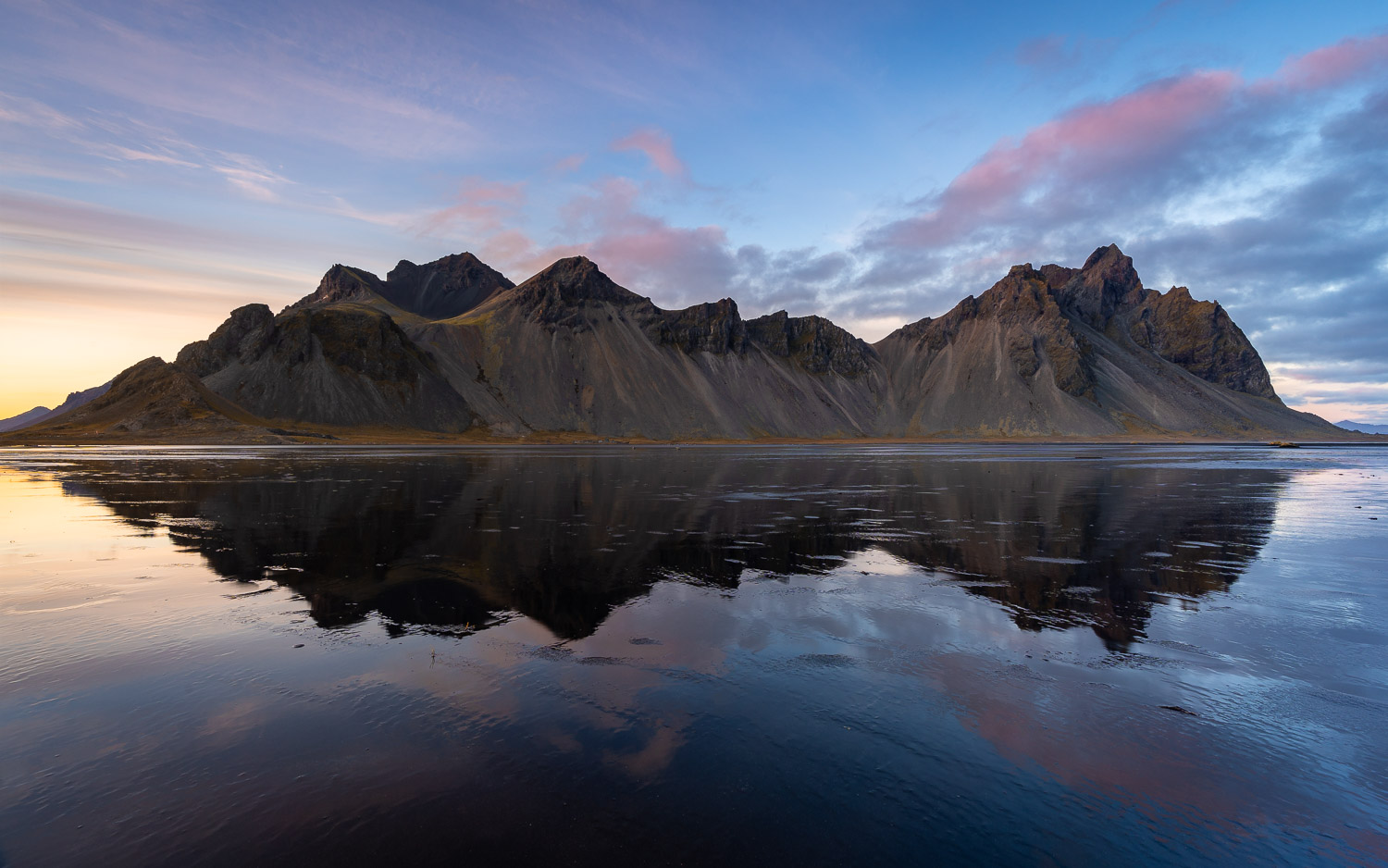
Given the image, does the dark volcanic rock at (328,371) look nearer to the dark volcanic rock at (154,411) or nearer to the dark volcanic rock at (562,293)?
the dark volcanic rock at (154,411)

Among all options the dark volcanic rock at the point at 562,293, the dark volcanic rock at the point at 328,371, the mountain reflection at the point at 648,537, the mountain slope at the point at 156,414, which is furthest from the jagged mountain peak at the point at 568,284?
the mountain reflection at the point at 648,537

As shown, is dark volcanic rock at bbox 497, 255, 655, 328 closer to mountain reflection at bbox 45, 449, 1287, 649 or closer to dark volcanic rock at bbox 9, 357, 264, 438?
dark volcanic rock at bbox 9, 357, 264, 438

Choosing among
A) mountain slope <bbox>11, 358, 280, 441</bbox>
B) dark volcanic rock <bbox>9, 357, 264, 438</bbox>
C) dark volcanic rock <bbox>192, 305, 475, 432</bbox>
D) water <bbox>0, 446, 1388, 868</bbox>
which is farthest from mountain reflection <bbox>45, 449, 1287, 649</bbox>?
dark volcanic rock <bbox>192, 305, 475, 432</bbox>

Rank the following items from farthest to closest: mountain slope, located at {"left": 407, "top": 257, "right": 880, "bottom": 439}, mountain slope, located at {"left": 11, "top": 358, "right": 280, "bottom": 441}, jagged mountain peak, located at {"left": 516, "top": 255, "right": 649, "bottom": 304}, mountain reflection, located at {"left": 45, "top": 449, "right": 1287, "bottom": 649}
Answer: jagged mountain peak, located at {"left": 516, "top": 255, "right": 649, "bottom": 304} < mountain slope, located at {"left": 407, "top": 257, "right": 880, "bottom": 439} < mountain slope, located at {"left": 11, "top": 358, "right": 280, "bottom": 441} < mountain reflection, located at {"left": 45, "top": 449, "right": 1287, "bottom": 649}

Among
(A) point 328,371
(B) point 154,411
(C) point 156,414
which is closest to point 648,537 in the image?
(C) point 156,414

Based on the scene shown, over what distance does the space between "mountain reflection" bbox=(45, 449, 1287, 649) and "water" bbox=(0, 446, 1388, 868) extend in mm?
188

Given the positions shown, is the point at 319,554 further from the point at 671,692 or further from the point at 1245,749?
the point at 1245,749

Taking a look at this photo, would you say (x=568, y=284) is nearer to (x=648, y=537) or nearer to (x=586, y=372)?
(x=586, y=372)

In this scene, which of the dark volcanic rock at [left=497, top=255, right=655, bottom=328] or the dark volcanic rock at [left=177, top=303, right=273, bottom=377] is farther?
the dark volcanic rock at [left=497, top=255, right=655, bottom=328]

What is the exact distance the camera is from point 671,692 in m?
8.81

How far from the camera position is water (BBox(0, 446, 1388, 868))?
Result: 567cm

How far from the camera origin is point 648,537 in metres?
21.7

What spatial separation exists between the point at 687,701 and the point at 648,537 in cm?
1329

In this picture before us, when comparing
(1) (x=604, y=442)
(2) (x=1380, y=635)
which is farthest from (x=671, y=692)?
(1) (x=604, y=442)
